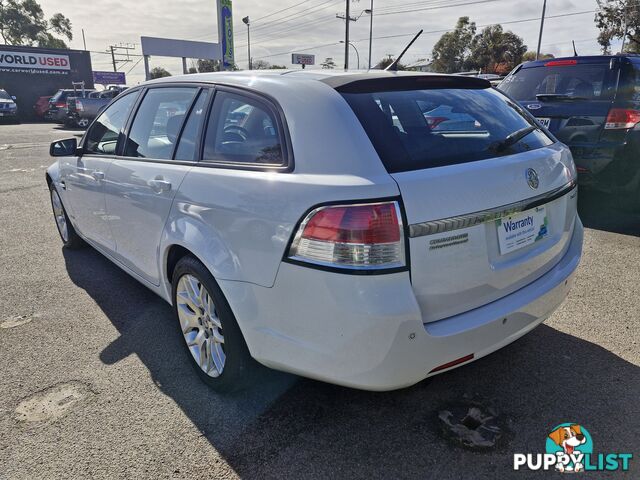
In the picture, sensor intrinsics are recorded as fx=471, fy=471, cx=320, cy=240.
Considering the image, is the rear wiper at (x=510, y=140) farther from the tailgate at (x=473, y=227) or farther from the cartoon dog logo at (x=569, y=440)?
the cartoon dog logo at (x=569, y=440)

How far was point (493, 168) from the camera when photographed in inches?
82.7

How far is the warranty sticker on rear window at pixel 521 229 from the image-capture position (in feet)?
6.91

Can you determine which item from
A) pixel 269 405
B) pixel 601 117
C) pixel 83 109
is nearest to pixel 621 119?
pixel 601 117

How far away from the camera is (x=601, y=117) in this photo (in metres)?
5.07

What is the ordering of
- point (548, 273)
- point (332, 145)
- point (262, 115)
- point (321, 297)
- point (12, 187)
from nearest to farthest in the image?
point (321, 297) → point (332, 145) → point (262, 115) → point (548, 273) → point (12, 187)

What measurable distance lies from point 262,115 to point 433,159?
0.85 meters

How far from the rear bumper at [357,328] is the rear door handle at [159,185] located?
2.59 feet

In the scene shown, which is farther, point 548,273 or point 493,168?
point 548,273

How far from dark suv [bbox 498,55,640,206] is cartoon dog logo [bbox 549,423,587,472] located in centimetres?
379

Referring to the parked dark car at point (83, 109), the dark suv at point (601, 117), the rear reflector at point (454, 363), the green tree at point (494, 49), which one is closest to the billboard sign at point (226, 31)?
the parked dark car at point (83, 109)

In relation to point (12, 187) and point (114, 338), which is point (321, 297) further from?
point (12, 187)

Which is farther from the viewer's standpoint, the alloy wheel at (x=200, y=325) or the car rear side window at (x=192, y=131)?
the car rear side window at (x=192, y=131)

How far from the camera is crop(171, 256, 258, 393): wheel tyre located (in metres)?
2.31

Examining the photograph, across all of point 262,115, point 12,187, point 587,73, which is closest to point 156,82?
point 262,115
